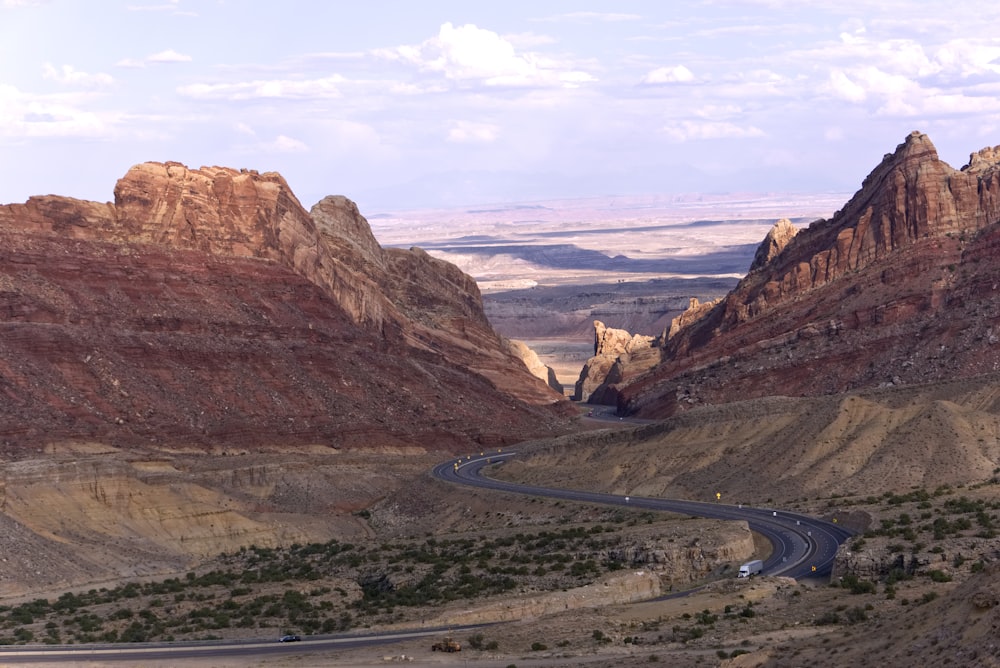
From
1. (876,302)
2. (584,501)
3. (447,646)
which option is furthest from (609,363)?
(447,646)

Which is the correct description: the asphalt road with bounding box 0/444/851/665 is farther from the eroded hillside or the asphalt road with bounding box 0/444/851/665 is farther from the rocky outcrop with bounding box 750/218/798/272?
the rocky outcrop with bounding box 750/218/798/272

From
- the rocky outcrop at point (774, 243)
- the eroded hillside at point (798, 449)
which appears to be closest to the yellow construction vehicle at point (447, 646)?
the eroded hillside at point (798, 449)

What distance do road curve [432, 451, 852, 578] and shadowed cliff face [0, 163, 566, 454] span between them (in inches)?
458

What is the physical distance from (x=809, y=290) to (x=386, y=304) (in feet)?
98.5

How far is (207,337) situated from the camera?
105m

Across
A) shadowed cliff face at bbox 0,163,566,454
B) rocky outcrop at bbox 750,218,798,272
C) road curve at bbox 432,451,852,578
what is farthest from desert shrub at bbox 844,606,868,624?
rocky outcrop at bbox 750,218,798,272

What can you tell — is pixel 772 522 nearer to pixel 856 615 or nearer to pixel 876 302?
pixel 856 615

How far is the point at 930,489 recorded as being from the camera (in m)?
73.5

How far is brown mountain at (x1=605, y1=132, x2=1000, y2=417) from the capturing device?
356 feet

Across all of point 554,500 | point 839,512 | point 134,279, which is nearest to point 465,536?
point 554,500

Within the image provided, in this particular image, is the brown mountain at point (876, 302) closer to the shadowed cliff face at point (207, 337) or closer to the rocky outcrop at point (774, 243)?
the rocky outcrop at point (774, 243)

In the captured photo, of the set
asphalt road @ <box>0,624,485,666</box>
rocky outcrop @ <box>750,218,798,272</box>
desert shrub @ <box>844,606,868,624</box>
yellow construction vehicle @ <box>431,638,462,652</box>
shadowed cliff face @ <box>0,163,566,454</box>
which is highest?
rocky outcrop @ <box>750,218,798,272</box>

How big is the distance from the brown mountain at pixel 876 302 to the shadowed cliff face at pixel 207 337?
42.2 ft

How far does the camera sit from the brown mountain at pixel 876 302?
109 meters
